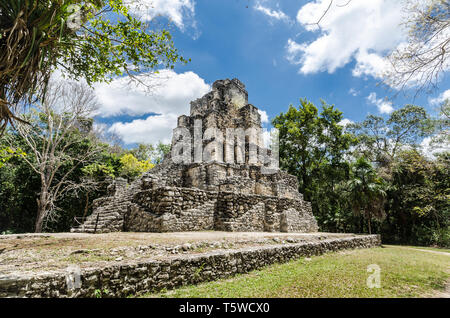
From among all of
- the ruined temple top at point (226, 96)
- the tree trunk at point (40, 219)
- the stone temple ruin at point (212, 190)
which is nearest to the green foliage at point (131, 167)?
the stone temple ruin at point (212, 190)

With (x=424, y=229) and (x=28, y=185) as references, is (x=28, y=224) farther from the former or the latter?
(x=424, y=229)

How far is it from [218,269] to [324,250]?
547 centimetres

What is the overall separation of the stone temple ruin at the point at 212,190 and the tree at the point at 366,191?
4236mm

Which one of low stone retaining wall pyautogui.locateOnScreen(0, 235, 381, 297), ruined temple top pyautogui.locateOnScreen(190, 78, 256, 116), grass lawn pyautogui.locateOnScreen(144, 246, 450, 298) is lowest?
grass lawn pyautogui.locateOnScreen(144, 246, 450, 298)

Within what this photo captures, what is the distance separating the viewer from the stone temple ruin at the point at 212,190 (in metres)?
8.73

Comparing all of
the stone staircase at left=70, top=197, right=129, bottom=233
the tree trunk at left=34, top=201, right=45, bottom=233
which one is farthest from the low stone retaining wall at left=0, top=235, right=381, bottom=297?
the tree trunk at left=34, top=201, right=45, bottom=233

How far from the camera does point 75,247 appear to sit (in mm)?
4684

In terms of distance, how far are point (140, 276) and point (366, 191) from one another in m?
17.1

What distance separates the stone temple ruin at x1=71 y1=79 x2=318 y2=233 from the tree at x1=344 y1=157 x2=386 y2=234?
4236 millimetres

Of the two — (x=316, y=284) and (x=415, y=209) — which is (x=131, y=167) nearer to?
(x=316, y=284)

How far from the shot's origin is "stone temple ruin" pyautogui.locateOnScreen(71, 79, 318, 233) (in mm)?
8727

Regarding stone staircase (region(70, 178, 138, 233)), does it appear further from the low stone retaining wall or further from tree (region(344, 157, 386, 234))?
tree (region(344, 157, 386, 234))

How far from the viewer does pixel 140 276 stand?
3598 millimetres

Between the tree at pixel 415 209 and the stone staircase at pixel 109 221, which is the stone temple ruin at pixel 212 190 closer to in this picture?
the stone staircase at pixel 109 221
